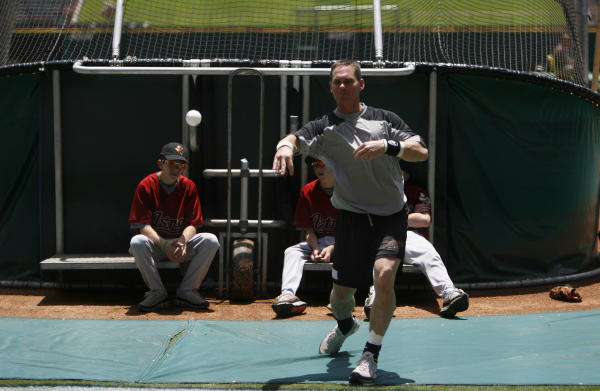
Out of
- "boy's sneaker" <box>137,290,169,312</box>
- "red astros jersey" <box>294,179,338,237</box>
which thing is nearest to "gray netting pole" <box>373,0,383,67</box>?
"red astros jersey" <box>294,179,338,237</box>

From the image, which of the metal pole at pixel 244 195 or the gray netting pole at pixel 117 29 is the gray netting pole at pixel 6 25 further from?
the metal pole at pixel 244 195

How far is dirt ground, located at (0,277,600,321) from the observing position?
22.8 ft

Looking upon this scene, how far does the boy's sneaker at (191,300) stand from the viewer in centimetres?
713

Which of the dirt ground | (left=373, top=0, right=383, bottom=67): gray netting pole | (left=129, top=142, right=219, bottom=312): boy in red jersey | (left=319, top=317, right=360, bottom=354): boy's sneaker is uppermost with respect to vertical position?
(left=373, top=0, right=383, bottom=67): gray netting pole

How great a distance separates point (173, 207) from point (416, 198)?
7.43 feet

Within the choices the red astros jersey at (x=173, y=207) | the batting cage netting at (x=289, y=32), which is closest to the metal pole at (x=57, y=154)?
the batting cage netting at (x=289, y=32)

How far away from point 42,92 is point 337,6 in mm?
3501

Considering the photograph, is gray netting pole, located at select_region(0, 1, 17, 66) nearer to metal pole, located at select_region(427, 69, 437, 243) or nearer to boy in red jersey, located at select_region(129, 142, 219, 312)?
boy in red jersey, located at select_region(129, 142, 219, 312)

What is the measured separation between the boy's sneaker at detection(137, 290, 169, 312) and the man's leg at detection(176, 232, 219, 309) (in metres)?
0.15

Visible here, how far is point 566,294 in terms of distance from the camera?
7.61m

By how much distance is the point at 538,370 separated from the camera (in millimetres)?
4703

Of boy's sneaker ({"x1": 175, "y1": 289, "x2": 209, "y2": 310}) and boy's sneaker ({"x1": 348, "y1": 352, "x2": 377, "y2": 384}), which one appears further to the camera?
boy's sneaker ({"x1": 175, "y1": 289, "x2": 209, "y2": 310})

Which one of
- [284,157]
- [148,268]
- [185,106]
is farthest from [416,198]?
[284,157]

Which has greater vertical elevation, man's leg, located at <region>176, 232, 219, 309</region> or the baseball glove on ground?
man's leg, located at <region>176, 232, 219, 309</region>
